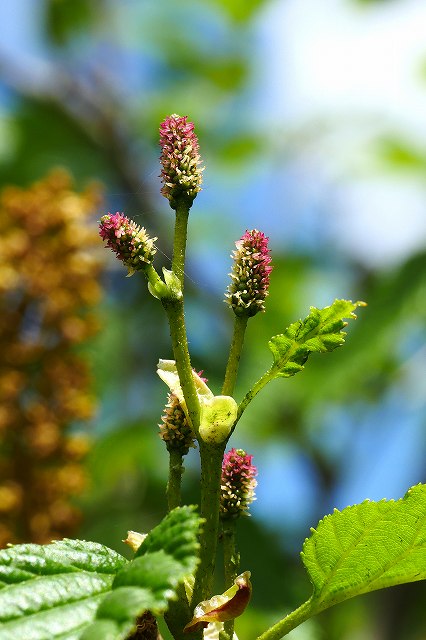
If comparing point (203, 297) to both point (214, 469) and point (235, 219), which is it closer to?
point (235, 219)

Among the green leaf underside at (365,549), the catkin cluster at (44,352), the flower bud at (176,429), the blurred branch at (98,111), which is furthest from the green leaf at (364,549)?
the blurred branch at (98,111)

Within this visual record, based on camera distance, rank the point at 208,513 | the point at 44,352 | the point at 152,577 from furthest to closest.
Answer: the point at 44,352 < the point at 208,513 < the point at 152,577

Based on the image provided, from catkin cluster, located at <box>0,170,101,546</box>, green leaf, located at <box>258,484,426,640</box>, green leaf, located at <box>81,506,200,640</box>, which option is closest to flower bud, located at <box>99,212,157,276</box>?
green leaf, located at <box>81,506,200,640</box>

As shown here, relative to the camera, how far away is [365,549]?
3.76ft

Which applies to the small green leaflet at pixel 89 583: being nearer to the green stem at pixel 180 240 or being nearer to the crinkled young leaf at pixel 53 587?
the crinkled young leaf at pixel 53 587

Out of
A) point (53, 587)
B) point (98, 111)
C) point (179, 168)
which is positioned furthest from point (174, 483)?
point (98, 111)

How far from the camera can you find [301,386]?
389cm

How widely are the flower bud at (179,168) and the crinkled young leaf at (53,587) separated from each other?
0.41 m

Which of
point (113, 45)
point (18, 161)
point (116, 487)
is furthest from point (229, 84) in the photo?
point (116, 487)

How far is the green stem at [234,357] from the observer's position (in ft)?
3.37

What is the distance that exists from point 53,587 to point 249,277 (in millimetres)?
400

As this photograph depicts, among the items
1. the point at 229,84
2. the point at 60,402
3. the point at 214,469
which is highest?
the point at 229,84

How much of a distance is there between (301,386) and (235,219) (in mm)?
1646

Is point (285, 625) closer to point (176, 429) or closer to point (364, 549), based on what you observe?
point (364, 549)
